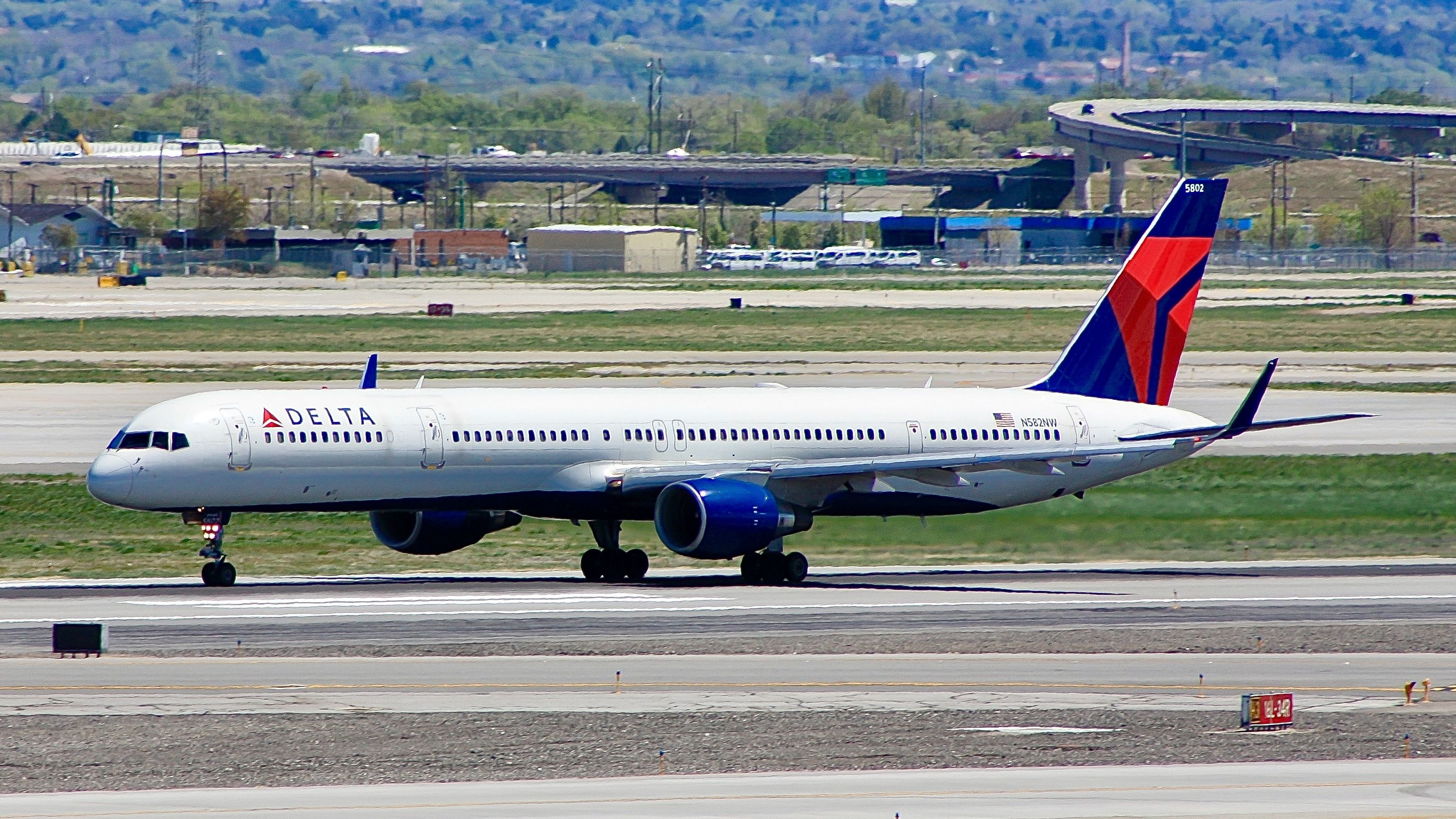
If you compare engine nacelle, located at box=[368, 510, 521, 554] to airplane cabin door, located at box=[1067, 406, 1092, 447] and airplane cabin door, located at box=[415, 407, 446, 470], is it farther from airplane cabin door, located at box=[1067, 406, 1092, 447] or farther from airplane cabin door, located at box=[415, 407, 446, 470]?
airplane cabin door, located at box=[1067, 406, 1092, 447]

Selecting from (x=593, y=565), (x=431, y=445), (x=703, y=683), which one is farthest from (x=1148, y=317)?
(x=703, y=683)

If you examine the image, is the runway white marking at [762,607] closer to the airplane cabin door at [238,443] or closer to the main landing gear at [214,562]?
the airplane cabin door at [238,443]

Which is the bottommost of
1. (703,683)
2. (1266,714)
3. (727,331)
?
(727,331)

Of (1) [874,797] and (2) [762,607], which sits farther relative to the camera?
(2) [762,607]

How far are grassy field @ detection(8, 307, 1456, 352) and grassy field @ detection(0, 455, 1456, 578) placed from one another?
171 ft

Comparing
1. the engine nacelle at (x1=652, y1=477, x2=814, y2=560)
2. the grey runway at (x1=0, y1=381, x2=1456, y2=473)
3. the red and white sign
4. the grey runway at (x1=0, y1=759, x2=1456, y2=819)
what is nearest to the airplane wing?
the engine nacelle at (x1=652, y1=477, x2=814, y2=560)

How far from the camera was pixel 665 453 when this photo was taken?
4306 cm

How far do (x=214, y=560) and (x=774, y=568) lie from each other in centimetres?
1077

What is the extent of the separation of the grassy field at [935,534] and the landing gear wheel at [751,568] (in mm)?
3140

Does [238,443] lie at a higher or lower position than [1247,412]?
lower

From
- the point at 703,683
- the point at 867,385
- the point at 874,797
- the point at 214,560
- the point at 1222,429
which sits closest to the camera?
the point at 874,797

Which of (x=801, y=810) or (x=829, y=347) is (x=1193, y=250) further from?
(x=829, y=347)

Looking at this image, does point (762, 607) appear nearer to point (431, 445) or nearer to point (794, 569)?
point (794, 569)

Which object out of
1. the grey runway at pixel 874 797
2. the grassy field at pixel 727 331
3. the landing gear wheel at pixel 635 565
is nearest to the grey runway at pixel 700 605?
the landing gear wheel at pixel 635 565
